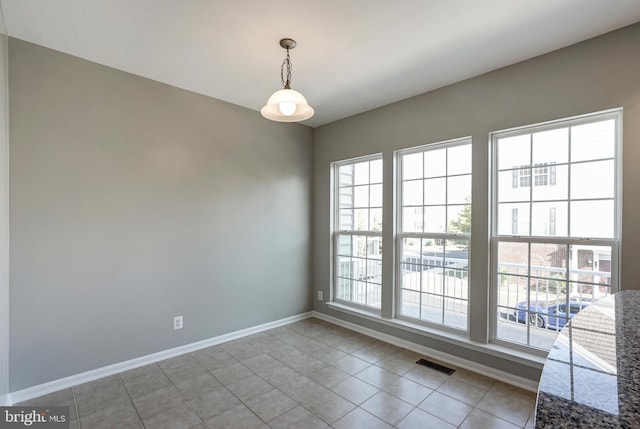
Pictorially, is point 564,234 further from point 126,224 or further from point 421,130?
point 126,224

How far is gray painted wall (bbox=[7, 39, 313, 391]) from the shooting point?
234cm

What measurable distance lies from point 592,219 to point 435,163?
4.49 ft

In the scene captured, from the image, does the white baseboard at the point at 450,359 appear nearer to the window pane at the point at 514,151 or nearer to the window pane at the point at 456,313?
the window pane at the point at 456,313

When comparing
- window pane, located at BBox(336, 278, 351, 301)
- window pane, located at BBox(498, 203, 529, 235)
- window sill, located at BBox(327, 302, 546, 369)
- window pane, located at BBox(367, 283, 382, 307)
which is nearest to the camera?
window sill, located at BBox(327, 302, 546, 369)

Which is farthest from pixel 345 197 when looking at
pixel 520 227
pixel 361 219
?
pixel 520 227

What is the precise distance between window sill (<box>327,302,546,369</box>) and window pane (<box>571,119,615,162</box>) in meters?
1.63

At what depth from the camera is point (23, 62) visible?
2.29 meters

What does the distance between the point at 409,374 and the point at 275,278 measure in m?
1.93

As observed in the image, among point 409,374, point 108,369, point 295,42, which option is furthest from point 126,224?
point 409,374

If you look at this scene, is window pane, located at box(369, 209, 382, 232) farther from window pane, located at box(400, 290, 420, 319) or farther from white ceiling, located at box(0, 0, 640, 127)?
white ceiling, located at box(0, 0, 640, 127)

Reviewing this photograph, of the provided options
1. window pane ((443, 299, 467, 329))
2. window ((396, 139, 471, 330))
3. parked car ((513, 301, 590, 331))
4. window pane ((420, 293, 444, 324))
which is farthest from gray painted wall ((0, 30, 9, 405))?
parked car ((513, 301, 590, 331))

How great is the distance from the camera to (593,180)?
2.29 metres

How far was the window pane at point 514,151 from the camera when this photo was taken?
261 cm

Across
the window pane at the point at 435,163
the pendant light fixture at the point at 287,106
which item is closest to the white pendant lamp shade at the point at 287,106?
the pendant light fixture at the point at 287,106
